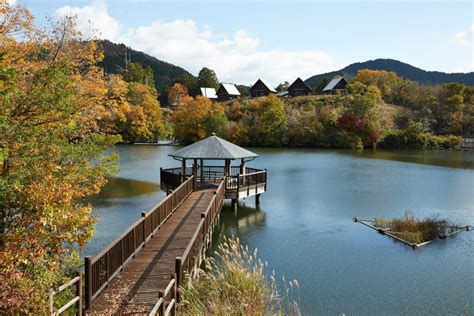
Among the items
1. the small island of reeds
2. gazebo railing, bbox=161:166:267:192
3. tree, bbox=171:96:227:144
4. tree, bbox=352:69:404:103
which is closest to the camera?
the small island of reeds

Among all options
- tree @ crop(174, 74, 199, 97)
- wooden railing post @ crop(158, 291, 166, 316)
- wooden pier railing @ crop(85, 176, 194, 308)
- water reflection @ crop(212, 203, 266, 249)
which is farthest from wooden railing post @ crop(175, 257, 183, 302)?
tree @ crop(174, 74, 199, 97)

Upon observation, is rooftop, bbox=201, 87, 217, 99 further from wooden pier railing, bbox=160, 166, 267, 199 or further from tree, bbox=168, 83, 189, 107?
wooden pier railing, bbox=160, 166, 267, 199

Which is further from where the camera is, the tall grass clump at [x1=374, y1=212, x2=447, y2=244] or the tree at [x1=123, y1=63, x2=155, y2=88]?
the tree at [x1=123, y1=63, x2=155, y2=88]

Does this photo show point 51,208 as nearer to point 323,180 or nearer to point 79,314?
point 79,314

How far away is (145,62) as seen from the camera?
139 m

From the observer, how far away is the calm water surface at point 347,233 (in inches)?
405

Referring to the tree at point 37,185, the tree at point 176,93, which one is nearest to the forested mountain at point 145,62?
the tree at point 176,93

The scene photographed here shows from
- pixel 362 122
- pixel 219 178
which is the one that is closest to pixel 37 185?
pixel 219 178

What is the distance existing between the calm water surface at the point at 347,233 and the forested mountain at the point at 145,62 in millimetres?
99498

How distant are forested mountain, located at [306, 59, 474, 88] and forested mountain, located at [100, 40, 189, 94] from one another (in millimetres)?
46192

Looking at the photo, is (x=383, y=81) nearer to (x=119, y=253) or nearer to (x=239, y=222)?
(x=239, y=222)

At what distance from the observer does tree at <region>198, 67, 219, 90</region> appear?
90.1m

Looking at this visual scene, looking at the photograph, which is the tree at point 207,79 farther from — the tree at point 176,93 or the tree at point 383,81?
the tree at point 383,81

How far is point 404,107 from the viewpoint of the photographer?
2869 inches
